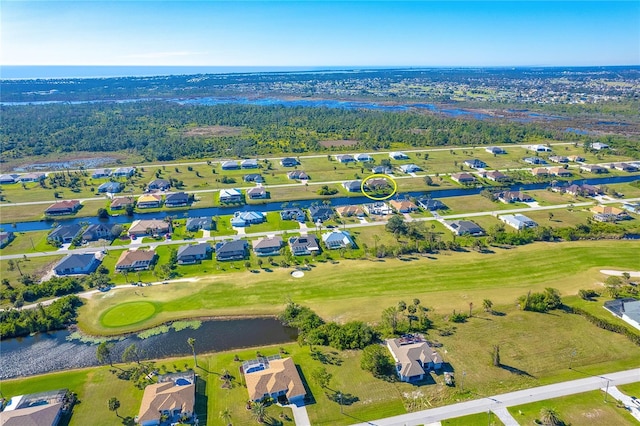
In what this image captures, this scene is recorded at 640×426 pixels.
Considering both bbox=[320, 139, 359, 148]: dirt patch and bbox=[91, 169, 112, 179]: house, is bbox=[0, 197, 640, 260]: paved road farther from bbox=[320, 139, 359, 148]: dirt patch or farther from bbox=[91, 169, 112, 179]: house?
bbox=[320, 139, 359, 148]: dirt patch

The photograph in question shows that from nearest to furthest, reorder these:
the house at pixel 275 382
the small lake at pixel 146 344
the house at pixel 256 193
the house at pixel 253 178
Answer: the house at pixel 275 382 → the small lake at pixel 146 344 → the house at pixel 256 193 → the house at pixel 253 178

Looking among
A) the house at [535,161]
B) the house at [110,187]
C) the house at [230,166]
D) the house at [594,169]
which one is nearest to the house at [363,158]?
the house at [230,166]

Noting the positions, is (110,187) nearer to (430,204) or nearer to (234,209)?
(234,209)

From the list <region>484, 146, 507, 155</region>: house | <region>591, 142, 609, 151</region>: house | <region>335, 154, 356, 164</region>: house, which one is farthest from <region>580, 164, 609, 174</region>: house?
<region>335, 154, 356, 164</region>: house

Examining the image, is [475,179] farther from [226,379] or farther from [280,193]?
[226,379]

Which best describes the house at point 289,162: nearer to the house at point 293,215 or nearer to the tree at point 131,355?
the house at point 293,215
